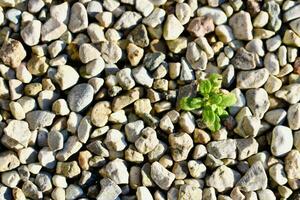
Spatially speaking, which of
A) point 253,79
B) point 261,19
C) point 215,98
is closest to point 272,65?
point 253,79

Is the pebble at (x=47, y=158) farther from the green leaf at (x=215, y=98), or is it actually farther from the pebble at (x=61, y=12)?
the green leaf at (x=215, y=98)

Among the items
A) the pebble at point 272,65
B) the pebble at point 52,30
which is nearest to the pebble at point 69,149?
the pebble at point 52,30

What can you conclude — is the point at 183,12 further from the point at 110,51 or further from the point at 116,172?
the point at 116,172

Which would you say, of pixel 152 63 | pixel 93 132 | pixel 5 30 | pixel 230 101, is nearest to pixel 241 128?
pixel 230 101

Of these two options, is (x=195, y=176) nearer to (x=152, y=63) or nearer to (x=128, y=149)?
(x=128, y=149)

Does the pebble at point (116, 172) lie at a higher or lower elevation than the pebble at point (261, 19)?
lower

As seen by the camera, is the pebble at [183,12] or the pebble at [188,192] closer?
the pebble at [188,192]
